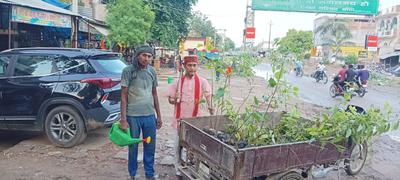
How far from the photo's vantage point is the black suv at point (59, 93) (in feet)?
17.3

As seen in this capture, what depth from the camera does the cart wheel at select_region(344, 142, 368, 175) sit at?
4625 millimetres

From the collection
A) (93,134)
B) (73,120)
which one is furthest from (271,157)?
(93,134)

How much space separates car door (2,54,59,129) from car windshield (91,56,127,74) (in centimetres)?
71

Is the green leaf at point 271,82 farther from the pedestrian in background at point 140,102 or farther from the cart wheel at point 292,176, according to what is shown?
the pedestrian in background at point 140,102

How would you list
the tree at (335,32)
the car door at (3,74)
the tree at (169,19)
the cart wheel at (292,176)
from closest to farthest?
the cart wheel at (292,176)
the car door at (3,74)
the tree at (169,19)
the tree at (335,32)

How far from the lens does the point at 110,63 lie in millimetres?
5699

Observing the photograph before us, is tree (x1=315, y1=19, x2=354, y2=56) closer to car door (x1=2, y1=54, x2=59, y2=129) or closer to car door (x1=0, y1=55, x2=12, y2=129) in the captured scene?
car door (x1=2, y1=54, x2=59, y2=129)

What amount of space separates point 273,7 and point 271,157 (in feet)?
50.5

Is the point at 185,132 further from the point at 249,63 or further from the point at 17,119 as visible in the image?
the point at 17,119

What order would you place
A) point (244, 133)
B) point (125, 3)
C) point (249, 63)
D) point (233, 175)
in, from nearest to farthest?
point (233, 175)
point (244, 133)
point (249, 63)
point (125, 3)

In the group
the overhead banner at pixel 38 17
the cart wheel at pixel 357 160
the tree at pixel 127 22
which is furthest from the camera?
the tree at pixel 127 22

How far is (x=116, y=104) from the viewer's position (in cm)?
554

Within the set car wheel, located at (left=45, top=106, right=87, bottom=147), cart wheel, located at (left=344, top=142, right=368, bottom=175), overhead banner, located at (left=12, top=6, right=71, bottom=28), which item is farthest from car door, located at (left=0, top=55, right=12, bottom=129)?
cart wheel, located at (left=344, top=142, right=368, bottom=175)

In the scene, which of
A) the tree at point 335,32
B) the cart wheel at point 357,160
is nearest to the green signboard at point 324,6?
the cart wheel at point 357,160
